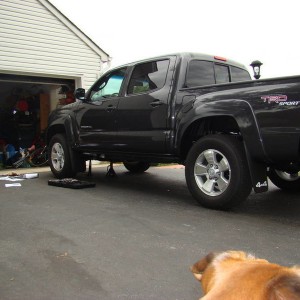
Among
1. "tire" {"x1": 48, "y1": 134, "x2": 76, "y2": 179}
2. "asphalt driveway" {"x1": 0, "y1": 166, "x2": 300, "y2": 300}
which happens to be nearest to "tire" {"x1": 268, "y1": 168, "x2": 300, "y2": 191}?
"asphalt driveway" {"x1": 0, "y1": 166, "x2": 300, "y2": 300}

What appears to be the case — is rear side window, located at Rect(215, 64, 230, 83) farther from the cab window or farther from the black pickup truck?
the cab window

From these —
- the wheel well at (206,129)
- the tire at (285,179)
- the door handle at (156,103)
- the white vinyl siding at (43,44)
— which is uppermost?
the white vinyl siding at (43,44)

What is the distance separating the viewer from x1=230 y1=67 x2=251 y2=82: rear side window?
6.53 m

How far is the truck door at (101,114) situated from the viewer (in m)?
6.40

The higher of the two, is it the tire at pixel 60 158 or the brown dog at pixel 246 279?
the brown dog at pixel 246 279

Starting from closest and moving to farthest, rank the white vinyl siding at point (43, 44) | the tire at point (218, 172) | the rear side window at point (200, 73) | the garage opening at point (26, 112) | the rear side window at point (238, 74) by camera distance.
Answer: the tire at point (218, 172) → the rear side window at point (200, 73) → the rear side window at point (238, 74) → the white vinyl siding at point (43, 44) → the garage opening at point (26, 112)

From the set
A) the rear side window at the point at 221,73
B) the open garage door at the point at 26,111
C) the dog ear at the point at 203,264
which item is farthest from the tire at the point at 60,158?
the dog ear at the point at 203,264

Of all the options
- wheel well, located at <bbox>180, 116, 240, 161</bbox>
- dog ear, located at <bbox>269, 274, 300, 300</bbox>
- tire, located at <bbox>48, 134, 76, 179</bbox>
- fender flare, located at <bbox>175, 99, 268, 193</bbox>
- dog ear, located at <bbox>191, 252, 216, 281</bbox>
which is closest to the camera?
dog ear, located at <bbox>269, 274, 300, 300</bbox>

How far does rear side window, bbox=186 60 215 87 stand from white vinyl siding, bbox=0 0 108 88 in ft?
19.7

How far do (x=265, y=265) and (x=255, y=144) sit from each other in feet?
11.9

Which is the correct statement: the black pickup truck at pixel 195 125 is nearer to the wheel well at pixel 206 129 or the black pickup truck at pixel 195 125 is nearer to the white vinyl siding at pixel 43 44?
the wheel well at pixel 206 129

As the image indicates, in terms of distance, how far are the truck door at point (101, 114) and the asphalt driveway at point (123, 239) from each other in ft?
3.22

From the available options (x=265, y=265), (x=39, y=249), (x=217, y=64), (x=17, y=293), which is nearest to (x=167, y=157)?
(x=217, y=64)

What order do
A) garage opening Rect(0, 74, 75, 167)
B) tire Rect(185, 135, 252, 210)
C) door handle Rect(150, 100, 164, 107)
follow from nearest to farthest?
tire Rect(185, 135, 252, 210), door handle Rect(150, 100, 164, 107), garage opening Rect(0, 74, 75, 167)
